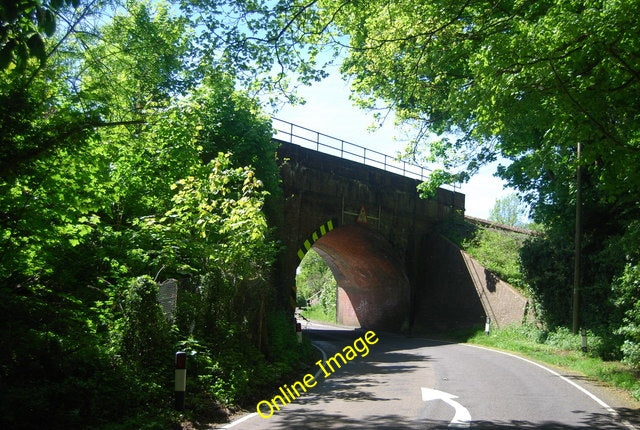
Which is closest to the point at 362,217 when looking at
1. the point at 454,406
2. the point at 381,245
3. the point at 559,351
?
the point at 381,245

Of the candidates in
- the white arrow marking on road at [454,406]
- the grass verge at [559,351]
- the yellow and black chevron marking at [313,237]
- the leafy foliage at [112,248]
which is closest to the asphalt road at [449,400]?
the white arrow marking on road at [454,406]

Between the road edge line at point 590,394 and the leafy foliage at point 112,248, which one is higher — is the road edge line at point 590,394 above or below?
below

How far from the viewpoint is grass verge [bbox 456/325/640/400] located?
1222 cm

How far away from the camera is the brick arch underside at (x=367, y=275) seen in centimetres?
2652

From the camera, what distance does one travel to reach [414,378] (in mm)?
11773

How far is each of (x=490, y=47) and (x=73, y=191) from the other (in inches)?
283

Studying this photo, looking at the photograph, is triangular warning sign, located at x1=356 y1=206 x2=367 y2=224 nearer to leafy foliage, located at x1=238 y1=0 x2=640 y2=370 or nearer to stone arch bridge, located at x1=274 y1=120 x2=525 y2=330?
stone arch bridge, located at x1=274 y1=120 x2=525 y2=330

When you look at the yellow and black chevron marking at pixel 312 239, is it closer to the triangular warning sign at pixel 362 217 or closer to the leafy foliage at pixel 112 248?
the triangular warning sign at pixel 362 217

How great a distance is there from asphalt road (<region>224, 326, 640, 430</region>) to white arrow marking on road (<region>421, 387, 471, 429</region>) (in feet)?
0.05

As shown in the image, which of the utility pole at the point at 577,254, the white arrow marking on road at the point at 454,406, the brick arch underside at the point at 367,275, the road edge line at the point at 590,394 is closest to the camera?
the white arrow marking on road at the point at 454,406

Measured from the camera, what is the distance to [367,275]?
29594mm

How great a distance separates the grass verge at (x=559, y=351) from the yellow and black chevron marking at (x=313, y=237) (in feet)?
24.4

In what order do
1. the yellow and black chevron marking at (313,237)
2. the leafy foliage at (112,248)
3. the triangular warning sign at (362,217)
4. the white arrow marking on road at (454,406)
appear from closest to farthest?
the leafy foliage at (112,248) < the white arrow marking on road at (454,406) < the yellow and black chevron marking at (313,237) < the triangular warning sign at (362,217)

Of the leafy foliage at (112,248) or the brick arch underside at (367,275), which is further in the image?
the brick arch underside at (367,275)
